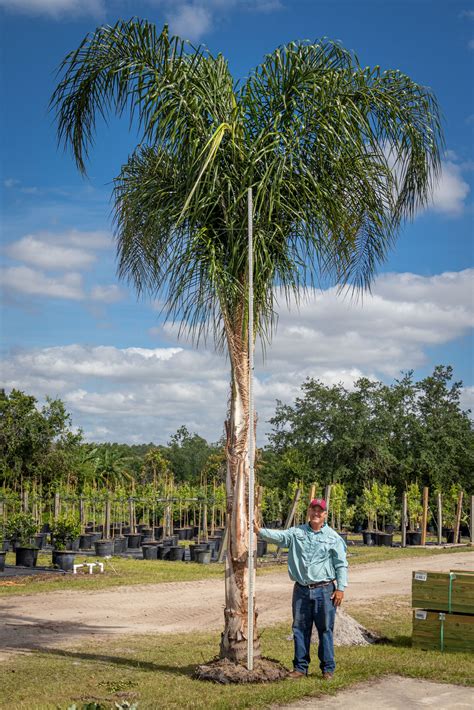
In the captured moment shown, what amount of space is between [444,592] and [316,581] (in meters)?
2.74

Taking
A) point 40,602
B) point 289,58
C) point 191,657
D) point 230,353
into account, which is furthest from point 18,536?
point 289,58

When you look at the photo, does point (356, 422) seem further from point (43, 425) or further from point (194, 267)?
point (194, 267)

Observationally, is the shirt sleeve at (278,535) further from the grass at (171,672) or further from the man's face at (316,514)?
the grass at (171,672)

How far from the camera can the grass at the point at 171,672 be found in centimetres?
649

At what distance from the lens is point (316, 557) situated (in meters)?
7.05

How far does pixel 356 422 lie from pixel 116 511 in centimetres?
1039

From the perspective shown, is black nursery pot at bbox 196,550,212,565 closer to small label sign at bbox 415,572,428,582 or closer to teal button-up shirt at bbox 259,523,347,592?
small label sign at bbox 415,572,428,582

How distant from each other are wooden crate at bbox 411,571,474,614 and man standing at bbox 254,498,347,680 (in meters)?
2.38

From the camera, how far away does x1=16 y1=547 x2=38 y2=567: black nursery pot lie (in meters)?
19.3

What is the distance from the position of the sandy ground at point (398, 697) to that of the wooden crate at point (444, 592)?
1892mm

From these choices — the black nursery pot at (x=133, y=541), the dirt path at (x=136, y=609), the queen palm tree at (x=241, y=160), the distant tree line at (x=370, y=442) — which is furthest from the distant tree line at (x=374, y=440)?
the queen palm tree at (x=241, y=160)

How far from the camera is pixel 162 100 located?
754cm

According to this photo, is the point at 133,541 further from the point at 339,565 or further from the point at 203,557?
the point at 339,565

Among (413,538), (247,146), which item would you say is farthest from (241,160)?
(413,538)
